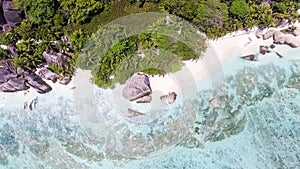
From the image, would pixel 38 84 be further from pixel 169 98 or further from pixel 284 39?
pixel 284 39

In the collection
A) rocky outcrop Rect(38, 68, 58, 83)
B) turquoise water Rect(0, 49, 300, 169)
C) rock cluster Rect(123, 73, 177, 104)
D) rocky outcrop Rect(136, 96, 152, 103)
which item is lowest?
turquoise water Rect(0, 49, 300, 169)

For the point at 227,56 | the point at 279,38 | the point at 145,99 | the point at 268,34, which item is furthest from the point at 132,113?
the point at 279,38

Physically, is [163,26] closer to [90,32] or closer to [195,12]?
[195,12]

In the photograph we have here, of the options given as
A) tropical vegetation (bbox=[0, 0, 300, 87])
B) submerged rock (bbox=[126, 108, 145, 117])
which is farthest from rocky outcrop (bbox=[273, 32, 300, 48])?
submerged rock (bbox=[126, 108, 145, 117])

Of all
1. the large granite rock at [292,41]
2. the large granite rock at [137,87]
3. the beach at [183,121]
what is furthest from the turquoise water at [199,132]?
the large granite rock at [137,87]

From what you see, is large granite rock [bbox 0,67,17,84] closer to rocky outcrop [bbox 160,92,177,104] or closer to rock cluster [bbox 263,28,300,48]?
rocky outcrop [bbox 160,92,177,104]

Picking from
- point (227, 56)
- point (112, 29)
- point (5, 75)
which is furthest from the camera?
point (227, 56)

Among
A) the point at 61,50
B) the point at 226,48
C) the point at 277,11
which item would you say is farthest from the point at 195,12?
the point at 61,50
